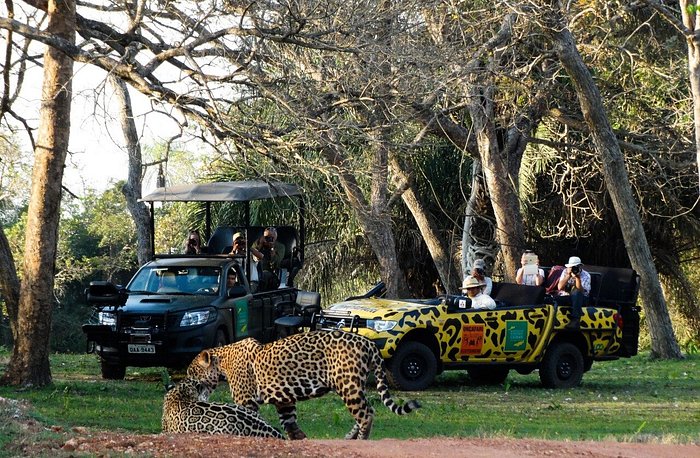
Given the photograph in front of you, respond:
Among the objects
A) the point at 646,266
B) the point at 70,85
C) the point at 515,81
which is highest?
the point at 515,81

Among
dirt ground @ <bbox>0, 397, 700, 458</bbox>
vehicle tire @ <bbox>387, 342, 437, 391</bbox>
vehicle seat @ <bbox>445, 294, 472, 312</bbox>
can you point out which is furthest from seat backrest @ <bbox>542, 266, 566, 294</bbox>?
dirt ground @ <bbox>0, 397, 700, 458</bbox>

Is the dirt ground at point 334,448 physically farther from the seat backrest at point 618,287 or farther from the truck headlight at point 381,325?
the seat backrest at point 618,287

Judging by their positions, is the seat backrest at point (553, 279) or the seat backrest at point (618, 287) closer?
the seat backrest at point (618, 287)

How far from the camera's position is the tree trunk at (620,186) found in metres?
22.3

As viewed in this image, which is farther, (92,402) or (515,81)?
(515,81)

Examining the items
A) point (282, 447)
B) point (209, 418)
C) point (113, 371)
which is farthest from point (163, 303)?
point (282, 447)

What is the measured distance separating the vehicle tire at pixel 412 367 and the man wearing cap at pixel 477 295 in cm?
119

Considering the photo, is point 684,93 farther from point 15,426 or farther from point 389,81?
point 15,426

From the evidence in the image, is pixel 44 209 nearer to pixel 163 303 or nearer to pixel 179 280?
Answer: pixel 163 303

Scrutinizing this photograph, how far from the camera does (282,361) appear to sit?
39.1 ft

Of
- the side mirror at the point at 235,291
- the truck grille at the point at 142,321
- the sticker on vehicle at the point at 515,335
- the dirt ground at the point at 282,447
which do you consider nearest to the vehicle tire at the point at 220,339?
the side mirror at the point at 235,291

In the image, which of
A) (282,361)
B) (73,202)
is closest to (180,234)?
(73,202)

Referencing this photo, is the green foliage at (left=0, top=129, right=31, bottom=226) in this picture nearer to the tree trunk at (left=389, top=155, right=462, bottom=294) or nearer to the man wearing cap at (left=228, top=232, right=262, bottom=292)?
the man wearing cap at (left=228, top=232, right=262, bottom=292)

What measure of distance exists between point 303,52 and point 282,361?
765 cm
